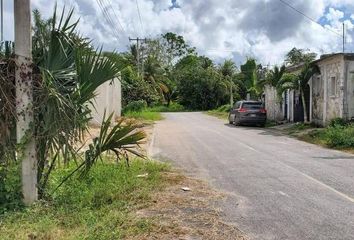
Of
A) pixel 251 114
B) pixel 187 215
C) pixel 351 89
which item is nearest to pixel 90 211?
pixel 187 215

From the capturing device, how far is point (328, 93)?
86.0 feet

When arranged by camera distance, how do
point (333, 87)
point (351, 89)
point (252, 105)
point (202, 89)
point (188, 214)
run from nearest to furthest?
point (188, 214), point (351, 89), point (333, 87), point (252, 105), point (202, 89)

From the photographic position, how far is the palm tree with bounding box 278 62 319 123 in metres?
27.9

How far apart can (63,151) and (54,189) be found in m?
1.02

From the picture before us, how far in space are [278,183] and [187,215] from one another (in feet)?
11.5

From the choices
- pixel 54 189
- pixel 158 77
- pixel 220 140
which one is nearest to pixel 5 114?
pixel 54 189

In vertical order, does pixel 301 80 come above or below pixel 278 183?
above

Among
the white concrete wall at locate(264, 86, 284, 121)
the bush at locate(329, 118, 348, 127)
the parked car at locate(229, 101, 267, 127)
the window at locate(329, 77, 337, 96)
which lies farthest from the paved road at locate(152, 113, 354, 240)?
the white concrete wall at locate(264, 86, 284, 121)

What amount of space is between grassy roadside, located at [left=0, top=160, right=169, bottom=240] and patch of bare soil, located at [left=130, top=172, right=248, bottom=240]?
7.0 inches

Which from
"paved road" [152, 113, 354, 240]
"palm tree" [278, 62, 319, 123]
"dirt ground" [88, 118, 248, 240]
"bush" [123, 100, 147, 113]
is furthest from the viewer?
"bush" [123, 100, 147, 113]

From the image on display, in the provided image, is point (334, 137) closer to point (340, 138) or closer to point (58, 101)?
point (340, 138)

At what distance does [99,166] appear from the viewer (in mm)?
10742

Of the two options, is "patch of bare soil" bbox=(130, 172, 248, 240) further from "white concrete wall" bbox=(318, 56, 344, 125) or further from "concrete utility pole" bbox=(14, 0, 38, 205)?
"white concrete wall" bbox=(318, 56, 344, 125)

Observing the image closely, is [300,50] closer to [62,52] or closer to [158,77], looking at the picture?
[158,77]
